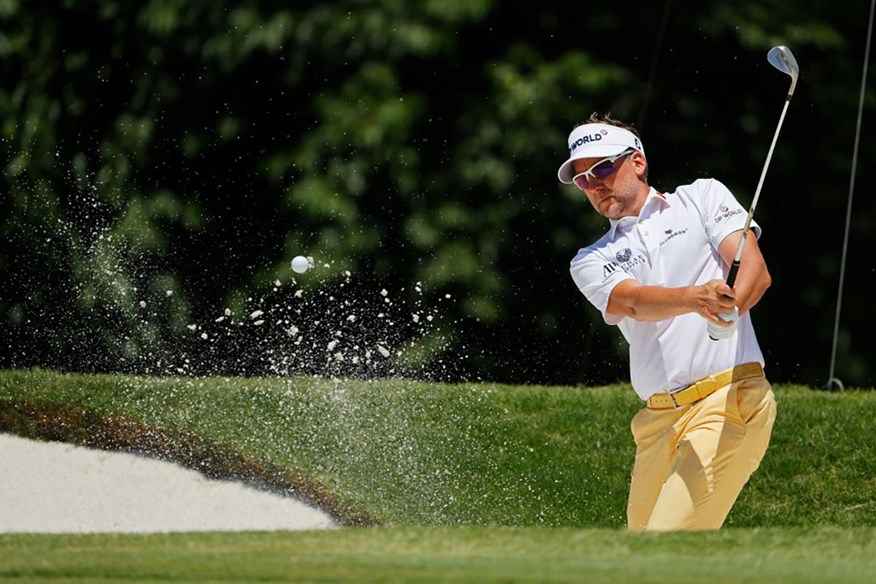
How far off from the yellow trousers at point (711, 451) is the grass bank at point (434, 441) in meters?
1.97

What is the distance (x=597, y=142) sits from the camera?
15.6 ft

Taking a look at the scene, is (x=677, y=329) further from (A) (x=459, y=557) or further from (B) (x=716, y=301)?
(A) (x=459, y=557)

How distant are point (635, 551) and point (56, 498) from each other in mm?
4360

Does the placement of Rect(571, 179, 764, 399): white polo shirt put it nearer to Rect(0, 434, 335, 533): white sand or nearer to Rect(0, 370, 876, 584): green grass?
Rect(0, 370, 876, 584): green grass

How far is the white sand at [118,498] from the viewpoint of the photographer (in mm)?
7125

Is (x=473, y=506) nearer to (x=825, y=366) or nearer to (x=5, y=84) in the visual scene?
(x=825, y=366)

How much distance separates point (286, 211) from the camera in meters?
11.7

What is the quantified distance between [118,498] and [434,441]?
1.47 m

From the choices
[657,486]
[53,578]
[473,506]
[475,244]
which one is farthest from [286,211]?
[53,578]

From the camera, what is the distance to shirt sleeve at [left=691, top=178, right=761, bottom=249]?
462 centimetres

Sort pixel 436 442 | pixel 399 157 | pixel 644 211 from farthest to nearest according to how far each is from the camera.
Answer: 1. pixel 399 157
2. pixel 436 442
3. pixel 644 211

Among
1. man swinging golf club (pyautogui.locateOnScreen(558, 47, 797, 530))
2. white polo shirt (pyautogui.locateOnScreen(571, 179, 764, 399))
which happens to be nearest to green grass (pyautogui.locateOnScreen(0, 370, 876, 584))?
man swinging golf club (pyautogui.locateOnScreen(558, 47, 797, 530))

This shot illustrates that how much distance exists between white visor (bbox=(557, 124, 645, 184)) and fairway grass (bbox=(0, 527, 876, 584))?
4.06ft

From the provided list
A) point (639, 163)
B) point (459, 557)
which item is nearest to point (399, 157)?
point (639, 163)
